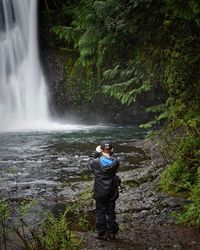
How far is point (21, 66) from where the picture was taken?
25.7m

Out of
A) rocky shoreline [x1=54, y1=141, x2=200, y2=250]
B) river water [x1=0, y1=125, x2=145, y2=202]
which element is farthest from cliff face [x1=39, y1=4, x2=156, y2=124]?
rocky shoreline [x1=54, y1=141, x2=200, y2=250]

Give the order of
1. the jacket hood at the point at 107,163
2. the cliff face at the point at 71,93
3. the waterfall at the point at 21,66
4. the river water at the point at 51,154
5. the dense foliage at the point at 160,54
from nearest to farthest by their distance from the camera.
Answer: the jacket hood at the point at 107,163 < the dense foliage at the point at 160,54 < the river water at the point at 51,154 < the cliff face at the point at 71,93 < the waterfall at the point at 21,66

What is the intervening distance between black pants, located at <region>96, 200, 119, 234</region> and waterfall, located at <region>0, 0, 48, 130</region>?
60.5 feet

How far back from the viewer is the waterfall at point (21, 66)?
24922 mm

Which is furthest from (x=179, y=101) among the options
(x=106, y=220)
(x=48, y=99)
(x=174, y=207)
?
(x=48, y=99)

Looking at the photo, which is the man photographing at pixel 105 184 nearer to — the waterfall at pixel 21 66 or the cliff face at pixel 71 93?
the cliff face at pixel 71 93

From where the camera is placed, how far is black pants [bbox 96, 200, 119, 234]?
20.7 ft

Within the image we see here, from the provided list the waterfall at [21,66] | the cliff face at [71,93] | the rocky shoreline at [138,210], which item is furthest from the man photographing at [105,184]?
the waterfall at [21,66]

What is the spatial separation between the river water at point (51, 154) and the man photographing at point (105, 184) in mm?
1318

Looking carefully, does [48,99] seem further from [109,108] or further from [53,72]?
[109,108]

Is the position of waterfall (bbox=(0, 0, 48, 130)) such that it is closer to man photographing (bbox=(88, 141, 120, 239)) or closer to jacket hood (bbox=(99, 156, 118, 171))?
man photographing (bbox=(88, 141, 120, 239))

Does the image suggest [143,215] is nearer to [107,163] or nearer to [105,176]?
[105,176]

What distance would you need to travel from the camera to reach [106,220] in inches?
257

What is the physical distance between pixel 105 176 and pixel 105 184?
11 centimetres
